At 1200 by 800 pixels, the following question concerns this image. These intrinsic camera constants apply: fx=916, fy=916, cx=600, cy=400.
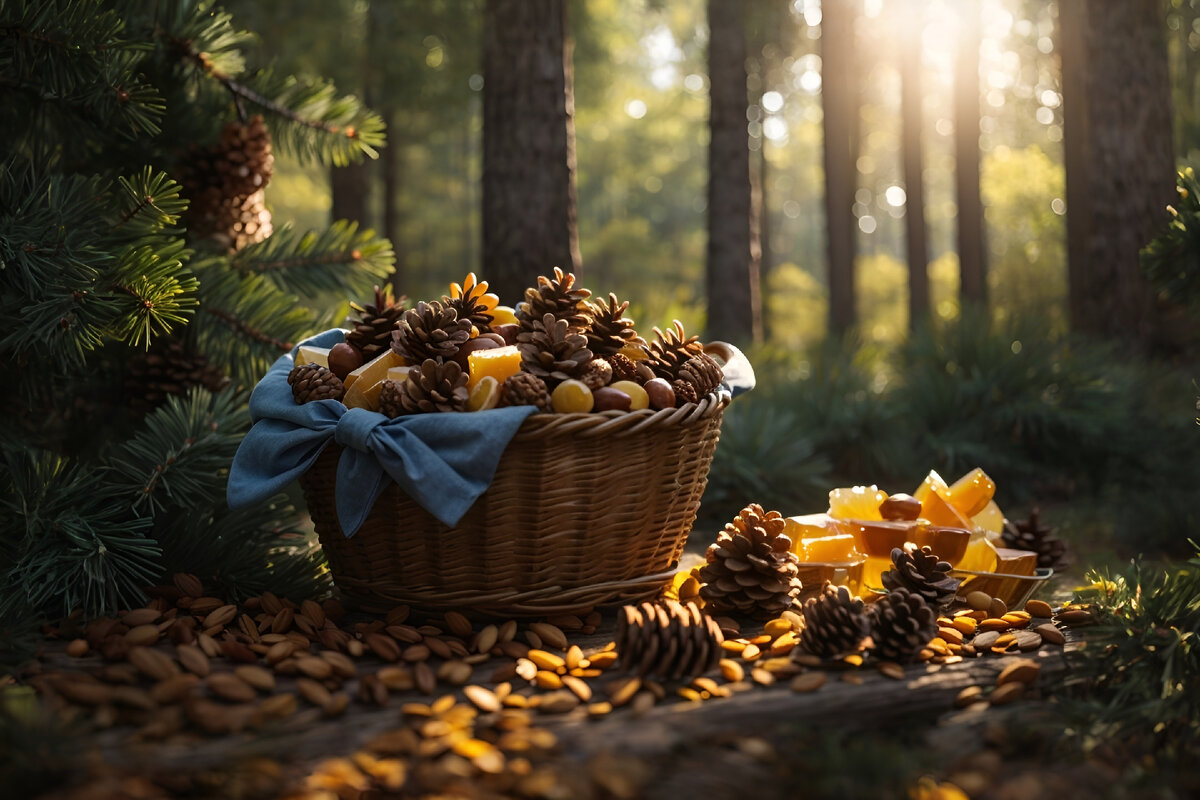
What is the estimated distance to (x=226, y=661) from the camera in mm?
1891

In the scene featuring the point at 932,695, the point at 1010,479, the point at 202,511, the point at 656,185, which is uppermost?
the point at 656,185

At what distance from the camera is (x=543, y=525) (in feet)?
6.77

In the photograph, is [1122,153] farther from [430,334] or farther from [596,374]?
[430,334]

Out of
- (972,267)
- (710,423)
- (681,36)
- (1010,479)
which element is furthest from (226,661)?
(681,36)

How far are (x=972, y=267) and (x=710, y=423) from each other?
946 centimetres

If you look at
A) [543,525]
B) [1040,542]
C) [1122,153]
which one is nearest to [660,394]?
[543,525]

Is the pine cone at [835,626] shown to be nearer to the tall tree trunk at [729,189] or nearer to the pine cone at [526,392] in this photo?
the pine cone at [526,392]

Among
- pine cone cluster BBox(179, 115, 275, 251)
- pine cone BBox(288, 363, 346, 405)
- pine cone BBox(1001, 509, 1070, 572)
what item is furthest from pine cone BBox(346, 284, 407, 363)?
pine cone BBox(1001, 509, 1070, 572)

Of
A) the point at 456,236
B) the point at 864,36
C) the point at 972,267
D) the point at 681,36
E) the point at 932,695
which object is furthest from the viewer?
the point at 456,236

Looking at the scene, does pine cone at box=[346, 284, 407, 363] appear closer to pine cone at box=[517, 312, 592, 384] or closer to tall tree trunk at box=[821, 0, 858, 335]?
pine cone at box=[517, 312, 592, 384]

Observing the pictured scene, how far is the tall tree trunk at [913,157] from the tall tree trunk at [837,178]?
92 centimetres

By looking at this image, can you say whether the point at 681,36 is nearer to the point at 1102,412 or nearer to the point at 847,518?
the point at 1102,412

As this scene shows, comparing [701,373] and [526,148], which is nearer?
[701,373]

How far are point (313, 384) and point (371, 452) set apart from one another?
→ 0.99ft
